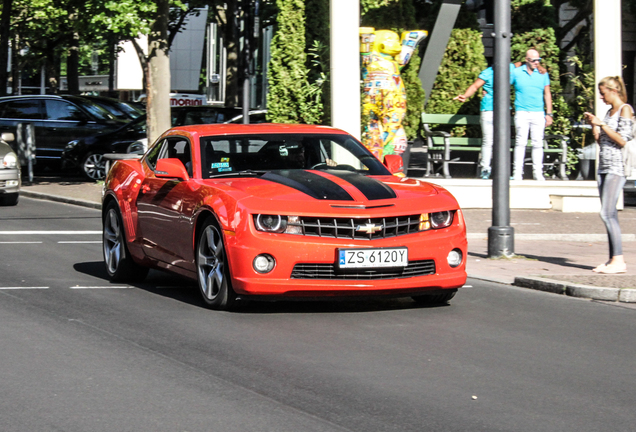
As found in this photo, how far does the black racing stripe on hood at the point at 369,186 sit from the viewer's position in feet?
25.6

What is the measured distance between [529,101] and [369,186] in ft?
29.5

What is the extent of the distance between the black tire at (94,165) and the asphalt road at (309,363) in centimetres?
1405

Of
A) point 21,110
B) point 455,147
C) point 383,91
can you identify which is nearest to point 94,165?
point 21,110

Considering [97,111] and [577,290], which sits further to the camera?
[97,111]

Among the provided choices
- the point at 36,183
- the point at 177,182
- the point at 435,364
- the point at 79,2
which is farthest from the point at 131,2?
the point at 435,364

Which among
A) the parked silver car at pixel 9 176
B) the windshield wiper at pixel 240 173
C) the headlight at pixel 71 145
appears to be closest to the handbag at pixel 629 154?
the windshield wiper at pixel 240 173

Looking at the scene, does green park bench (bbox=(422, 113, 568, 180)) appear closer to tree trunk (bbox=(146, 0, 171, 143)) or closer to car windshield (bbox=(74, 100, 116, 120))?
tree trunk (bbox=(146, 0, 171, 143))

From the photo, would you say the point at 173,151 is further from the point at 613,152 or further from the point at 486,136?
the point at 486,136

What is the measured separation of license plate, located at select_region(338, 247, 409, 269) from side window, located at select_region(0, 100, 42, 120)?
1863 cm

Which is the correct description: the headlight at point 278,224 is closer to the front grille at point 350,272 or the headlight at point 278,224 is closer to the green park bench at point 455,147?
the front grille at point 350,272

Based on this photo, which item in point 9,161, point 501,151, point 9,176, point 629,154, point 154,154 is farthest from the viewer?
point 9,161

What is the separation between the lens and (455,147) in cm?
1755

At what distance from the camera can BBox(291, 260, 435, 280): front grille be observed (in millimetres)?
7523

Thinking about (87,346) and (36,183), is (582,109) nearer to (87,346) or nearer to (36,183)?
(36,183)
